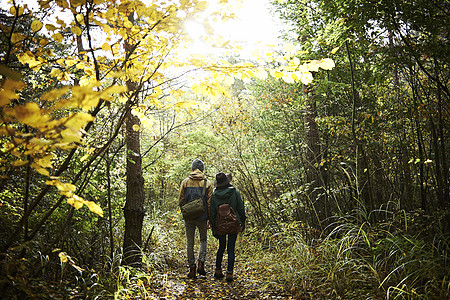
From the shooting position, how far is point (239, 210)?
187 inches

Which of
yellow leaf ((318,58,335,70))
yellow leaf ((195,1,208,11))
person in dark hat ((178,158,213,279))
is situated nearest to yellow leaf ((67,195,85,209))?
yellow leaf ((195,1,208,11))

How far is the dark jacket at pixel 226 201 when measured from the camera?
15.2 feet

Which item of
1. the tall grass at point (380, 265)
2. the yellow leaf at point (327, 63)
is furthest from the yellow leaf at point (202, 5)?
the tall grass at point (380, 265)

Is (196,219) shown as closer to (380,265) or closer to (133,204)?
(133,204)

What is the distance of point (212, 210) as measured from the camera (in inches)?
185

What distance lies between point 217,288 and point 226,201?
129 cm

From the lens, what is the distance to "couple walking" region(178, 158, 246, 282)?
4.63 metres

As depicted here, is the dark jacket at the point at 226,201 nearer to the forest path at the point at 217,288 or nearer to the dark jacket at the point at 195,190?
the dark jacket at the point at 195,190

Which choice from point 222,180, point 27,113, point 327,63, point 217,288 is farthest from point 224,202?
point 27,113

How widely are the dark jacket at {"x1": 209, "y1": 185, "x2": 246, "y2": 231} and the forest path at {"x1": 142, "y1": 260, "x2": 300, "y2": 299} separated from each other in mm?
868

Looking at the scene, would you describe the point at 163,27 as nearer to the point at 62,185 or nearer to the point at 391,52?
the point at 62,185

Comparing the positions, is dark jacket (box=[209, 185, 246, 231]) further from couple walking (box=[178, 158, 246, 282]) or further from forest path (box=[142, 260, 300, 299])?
forest path (box=[142, 260, 300, 299])

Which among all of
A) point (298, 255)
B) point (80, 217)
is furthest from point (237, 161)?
point (80, 217)

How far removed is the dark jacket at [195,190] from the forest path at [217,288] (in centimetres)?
103
